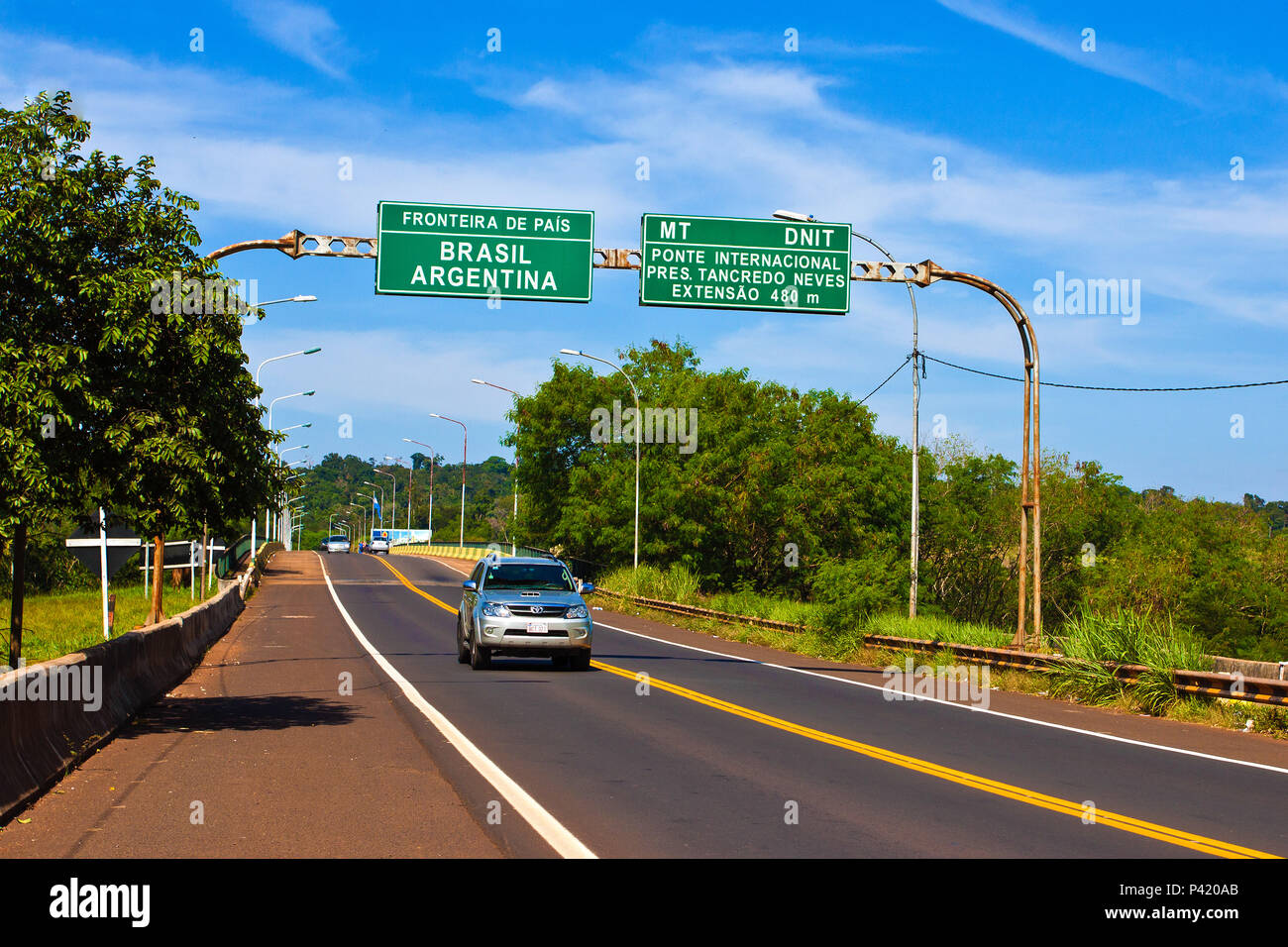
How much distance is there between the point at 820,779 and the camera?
1079cm

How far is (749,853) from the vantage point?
301 inches

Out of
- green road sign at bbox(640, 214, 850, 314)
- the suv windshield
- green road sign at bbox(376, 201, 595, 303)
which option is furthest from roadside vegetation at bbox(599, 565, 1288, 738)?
green road sign at bbox(376, 201, 595, 303)

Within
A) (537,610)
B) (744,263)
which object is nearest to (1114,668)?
(744,263)

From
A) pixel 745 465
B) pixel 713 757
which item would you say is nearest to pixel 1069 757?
pixel 713 757

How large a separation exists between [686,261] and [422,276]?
4.28 meters

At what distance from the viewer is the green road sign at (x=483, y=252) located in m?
20.1

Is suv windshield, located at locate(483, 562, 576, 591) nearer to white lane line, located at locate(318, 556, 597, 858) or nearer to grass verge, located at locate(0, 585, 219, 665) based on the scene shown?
white lane line, located at locate(318, 556, 597, 858)

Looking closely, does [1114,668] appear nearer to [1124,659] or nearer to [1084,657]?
[1124,659]

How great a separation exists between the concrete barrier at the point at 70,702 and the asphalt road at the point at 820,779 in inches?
123

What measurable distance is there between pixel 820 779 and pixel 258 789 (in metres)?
4.60

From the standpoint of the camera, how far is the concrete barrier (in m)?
9.04

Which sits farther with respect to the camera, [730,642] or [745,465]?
[745,465]

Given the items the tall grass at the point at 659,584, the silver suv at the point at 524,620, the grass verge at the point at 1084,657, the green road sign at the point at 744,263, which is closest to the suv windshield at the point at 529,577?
the silver suv at the point at 524,620

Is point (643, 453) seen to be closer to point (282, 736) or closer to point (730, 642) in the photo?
point (730, 642)
